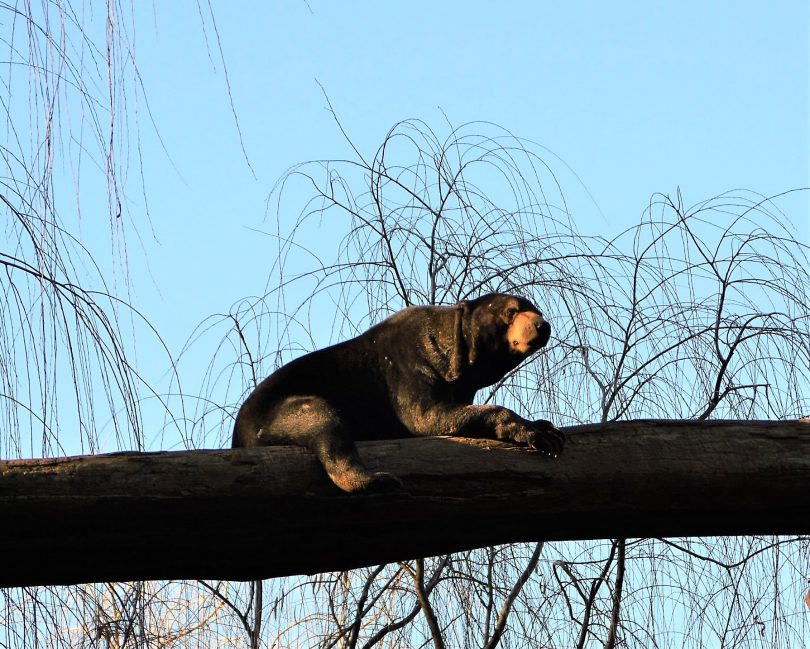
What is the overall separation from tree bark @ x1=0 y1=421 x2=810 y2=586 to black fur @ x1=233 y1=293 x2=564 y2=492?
1.93 ft

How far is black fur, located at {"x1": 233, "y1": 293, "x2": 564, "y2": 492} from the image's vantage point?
4.09 meters

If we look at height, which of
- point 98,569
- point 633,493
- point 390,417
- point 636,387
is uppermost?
point 636,387

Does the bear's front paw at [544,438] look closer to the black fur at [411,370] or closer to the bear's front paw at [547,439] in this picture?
the bear's front paw at [547,439]

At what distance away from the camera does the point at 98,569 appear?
3.22m

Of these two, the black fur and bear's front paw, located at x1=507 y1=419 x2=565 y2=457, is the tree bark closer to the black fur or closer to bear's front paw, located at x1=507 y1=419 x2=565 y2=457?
bear's front paw, located at x1=507 y1=419 x2=565 y2=457

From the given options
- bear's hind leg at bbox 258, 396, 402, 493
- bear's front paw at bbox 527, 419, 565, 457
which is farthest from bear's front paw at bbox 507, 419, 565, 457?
bear's hind leg at bbox 258, 396, 402, 493

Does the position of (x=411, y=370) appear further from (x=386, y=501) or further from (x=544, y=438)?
(x=386, y=501)

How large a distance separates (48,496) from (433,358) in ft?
5.32

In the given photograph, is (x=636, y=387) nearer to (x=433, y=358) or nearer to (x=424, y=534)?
(x=433, y=358)

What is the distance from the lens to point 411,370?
423 cm

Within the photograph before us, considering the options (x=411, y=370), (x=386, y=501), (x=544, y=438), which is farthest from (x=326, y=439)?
(x=411, y=370)

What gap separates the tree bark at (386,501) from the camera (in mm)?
3127

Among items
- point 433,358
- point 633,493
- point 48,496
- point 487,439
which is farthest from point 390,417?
point 48,496

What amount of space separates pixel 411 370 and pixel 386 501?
3.34ft
